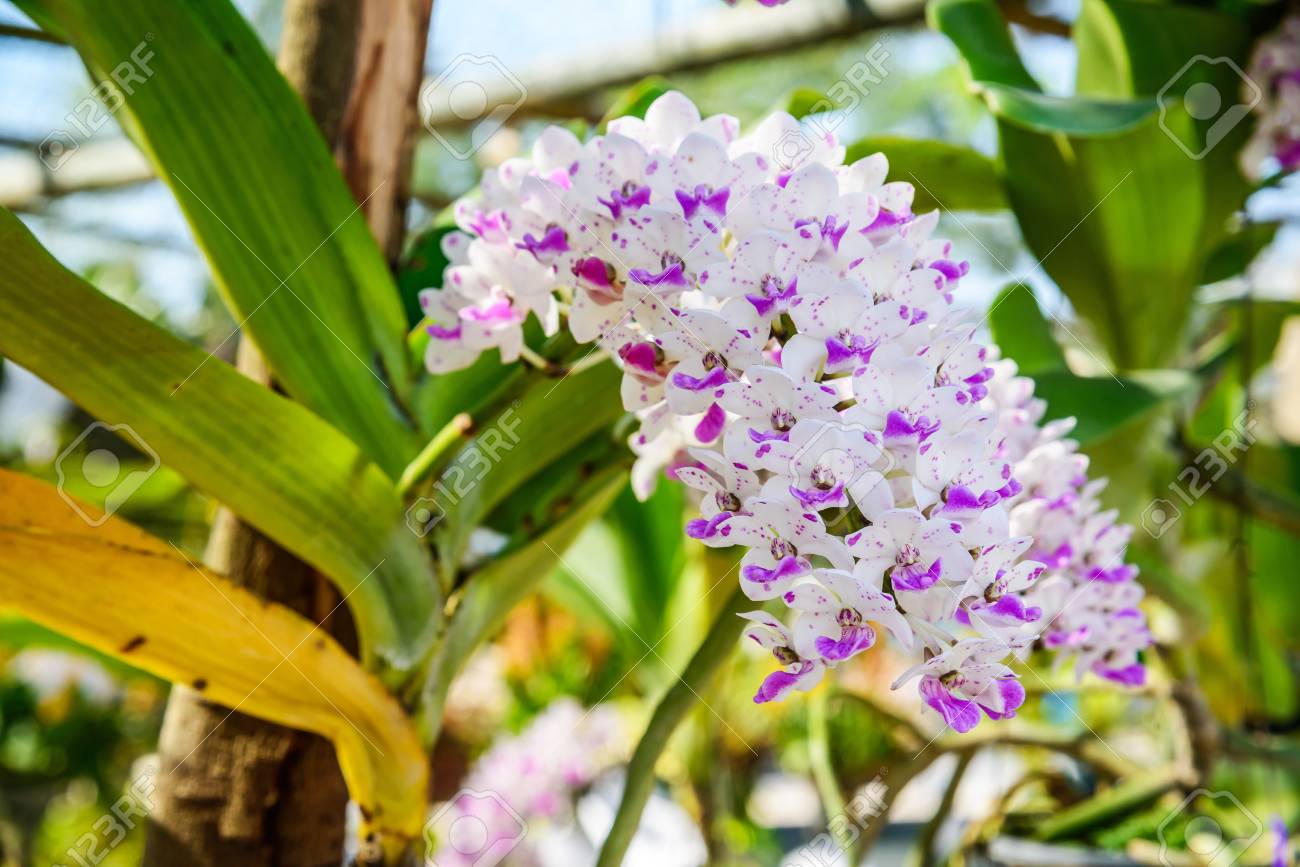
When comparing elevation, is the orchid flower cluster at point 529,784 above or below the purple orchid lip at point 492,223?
below

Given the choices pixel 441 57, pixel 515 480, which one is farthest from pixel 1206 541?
pixel 441 57

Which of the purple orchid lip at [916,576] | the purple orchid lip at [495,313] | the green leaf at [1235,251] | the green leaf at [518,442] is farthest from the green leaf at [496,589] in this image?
the green leaf at [1235,251]

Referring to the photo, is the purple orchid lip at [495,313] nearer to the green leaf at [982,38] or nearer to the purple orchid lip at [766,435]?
the purple orchid lip at [766,435]

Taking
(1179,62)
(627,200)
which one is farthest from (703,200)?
(1179,62)

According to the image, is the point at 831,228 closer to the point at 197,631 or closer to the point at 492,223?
the point at 492,223

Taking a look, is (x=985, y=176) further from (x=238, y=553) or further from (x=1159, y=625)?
(x=1159, y=625)

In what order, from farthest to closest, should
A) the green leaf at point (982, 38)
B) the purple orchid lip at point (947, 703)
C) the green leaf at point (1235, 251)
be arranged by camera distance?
the green leaf at point (1235, 251)
the green leaf at point (982, 38)
the purple orchid lip at point (947, 703)
